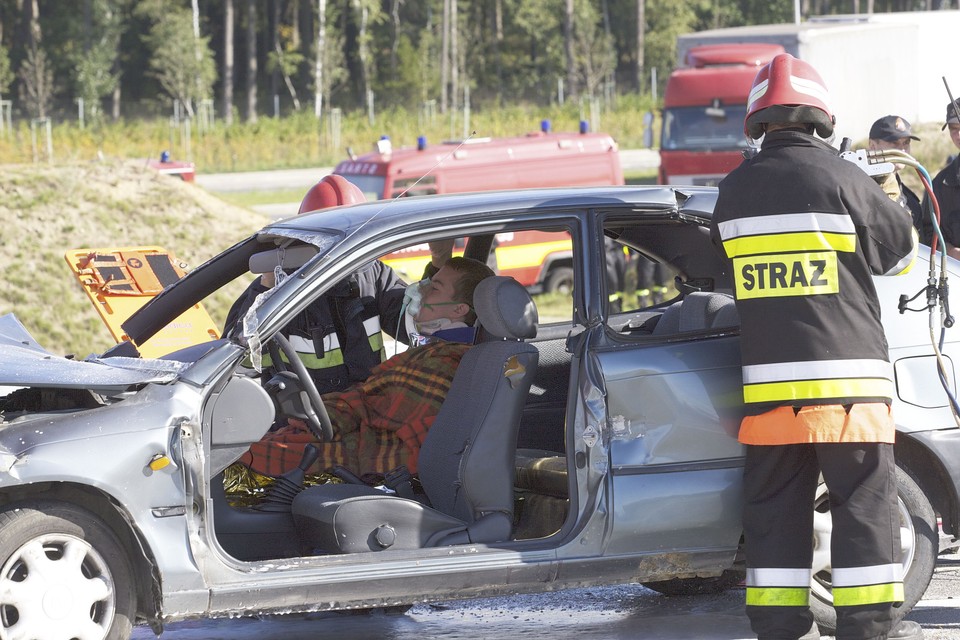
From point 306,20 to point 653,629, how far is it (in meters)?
60.6

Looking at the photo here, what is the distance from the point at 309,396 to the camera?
4629mm

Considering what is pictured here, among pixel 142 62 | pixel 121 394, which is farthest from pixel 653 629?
pixel 142 62

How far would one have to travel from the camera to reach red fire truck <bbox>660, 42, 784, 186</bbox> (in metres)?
19.6

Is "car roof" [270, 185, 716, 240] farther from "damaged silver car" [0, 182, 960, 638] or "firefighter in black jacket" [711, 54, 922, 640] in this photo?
"firefighter in black jacket" [711, 54, 922, 640]

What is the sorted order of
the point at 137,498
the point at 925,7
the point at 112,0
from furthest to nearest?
the point at 925,7 < the point at 112,0 < the point at 137,498

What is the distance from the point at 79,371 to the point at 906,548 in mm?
2826

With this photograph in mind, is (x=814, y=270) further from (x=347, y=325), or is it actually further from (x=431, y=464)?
(x=347, y=325)

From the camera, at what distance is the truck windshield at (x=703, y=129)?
64.5 ft

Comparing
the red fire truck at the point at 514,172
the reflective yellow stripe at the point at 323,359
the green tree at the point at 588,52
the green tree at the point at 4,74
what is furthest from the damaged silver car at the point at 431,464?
the green tree at the point at 4,74

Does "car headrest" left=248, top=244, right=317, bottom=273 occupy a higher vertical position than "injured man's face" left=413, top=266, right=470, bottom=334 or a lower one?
higher

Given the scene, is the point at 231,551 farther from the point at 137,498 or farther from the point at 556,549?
the point at 556,549

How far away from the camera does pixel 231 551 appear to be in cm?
465

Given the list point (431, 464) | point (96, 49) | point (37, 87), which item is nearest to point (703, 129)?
point (431, 464)

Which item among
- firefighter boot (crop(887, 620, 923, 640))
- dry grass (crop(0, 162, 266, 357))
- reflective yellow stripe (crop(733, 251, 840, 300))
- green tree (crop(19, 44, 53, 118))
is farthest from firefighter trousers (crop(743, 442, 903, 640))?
green tree (crop(19, 44, 53, 118))
